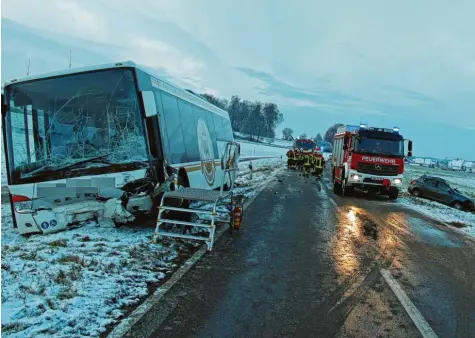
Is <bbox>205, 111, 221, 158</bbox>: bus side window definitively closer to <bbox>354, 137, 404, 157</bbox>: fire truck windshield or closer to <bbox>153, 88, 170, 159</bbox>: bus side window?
<bbox>153, 88, 170, 159</bbox>: bus side window

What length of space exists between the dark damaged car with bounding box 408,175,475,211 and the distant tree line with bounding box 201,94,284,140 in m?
105

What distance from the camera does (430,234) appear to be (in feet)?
31.4

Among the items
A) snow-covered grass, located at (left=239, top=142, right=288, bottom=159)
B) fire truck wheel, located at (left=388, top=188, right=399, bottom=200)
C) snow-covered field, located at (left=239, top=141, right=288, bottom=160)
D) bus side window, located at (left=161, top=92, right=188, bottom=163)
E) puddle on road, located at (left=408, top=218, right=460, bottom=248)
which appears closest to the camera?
bus side window, located at (left=161, top=92, right=188, bottom=163)

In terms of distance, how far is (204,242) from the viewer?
725 cm

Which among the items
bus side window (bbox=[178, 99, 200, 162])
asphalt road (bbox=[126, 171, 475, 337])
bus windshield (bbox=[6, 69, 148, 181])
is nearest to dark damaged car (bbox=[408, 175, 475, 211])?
asphalt road (bbox=[126, 171, 475, 337])

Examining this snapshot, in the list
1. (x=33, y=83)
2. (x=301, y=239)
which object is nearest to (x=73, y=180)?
(x=33, y=83)

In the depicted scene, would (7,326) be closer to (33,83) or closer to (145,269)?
(145,269)

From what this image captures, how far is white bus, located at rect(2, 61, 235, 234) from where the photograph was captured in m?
6.90

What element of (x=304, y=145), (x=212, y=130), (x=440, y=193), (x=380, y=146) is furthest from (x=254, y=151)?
(x=212, y=130)

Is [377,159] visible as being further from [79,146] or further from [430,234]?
[79,146]

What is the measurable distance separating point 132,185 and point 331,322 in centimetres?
431

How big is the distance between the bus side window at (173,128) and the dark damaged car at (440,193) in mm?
17229

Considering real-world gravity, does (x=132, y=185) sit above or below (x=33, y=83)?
below

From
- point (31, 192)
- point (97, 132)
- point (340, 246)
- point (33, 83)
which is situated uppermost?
point (33, 83)
